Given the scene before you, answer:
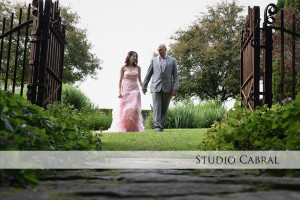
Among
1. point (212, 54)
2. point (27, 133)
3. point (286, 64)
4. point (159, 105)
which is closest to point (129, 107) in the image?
point (159, 105)

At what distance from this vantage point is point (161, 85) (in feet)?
28.5

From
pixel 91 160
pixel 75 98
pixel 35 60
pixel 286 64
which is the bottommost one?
pixel 91 160

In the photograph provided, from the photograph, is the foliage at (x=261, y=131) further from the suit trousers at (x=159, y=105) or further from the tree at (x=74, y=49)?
the tree at (x=74, y=49)

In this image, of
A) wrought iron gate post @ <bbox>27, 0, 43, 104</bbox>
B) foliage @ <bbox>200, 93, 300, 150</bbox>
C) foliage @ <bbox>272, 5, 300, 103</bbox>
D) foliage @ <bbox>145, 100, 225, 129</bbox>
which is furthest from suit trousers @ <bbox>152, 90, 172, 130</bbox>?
foliage @ <bbox>272, 5, 300, 103</bbox>

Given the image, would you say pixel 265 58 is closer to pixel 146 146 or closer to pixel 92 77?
pixel 146 146

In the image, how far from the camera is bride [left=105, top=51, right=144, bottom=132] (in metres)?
9.54

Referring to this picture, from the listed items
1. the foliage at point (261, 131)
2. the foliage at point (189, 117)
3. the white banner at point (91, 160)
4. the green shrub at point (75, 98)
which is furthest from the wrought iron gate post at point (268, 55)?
the green shrub at point (75, 98)

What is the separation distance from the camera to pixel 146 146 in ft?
18.1

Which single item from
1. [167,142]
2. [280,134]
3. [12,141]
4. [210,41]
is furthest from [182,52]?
[12,141]

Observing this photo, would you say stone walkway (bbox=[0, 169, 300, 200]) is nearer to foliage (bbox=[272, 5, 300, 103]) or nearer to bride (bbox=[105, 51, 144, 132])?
bride (bbox=[105, 51, 144, 132])

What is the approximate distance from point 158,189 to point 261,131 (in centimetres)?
212

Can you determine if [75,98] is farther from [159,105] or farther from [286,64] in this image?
[286,64]

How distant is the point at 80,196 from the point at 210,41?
2234 cm

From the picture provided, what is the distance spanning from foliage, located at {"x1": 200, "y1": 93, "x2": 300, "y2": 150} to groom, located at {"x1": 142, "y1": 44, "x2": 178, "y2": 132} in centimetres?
401
